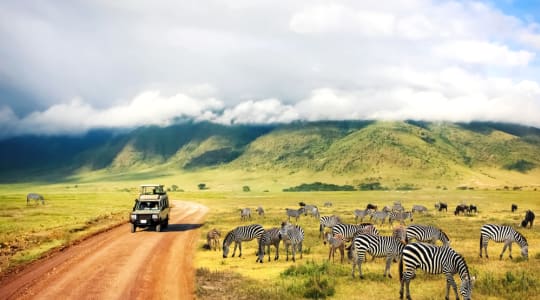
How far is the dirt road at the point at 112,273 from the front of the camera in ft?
66.0

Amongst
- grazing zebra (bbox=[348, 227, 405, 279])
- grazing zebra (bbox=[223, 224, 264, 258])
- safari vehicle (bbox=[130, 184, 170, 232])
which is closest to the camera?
grazing zebra (bbox=[348, 227, 405, 279])

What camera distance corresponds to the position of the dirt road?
2011cm

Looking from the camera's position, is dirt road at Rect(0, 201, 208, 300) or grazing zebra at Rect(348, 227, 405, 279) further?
grazing zebra at Rect(348, 227, 405, 279)

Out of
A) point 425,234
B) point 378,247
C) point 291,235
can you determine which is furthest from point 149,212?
point 378,247

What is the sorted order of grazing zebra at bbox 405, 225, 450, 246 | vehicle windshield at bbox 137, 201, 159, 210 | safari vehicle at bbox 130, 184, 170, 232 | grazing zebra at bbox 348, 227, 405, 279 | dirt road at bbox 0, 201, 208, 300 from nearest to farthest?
dirt road at bbox 0, 201, 208, 300
grazing zebra at bbox 348, 227, 405, 279
grazing zebra at bbox 405, 225, 450, 246
safari vehicle at bbox 130, 184, 170, 232
vehicle windshield at bbox 137, 201, 159, 210

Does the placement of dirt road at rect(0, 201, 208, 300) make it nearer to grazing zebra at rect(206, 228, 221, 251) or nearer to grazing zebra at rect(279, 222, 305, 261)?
grazing zebra at rect(206, 228, 221, 251)

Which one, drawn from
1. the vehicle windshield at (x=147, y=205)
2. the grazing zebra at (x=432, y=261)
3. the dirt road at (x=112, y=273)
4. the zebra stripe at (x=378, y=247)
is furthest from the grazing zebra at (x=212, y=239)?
the grazing zebra at (x=432, y=261)

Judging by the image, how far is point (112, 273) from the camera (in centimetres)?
2417

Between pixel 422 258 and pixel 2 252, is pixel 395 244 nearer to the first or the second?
pixel 422 258

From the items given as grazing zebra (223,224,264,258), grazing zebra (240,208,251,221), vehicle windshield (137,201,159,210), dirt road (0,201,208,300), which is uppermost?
vehicle windshield (137,201,159,210)

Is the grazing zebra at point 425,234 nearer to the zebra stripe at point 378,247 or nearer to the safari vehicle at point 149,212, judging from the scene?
the zebra stripe at point 378,247

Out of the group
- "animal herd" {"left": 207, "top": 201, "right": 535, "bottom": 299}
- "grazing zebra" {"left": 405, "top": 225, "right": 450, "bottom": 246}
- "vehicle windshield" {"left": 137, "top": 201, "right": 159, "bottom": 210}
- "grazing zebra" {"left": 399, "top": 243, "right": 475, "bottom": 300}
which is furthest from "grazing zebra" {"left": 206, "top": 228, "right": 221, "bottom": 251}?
"grazing zebra" {"left": 399, "top": 243, "right": 475, "bottom": 300}

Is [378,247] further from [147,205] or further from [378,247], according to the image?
[147,205]

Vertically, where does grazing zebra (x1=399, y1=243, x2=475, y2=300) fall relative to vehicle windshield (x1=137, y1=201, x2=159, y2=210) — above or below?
below
